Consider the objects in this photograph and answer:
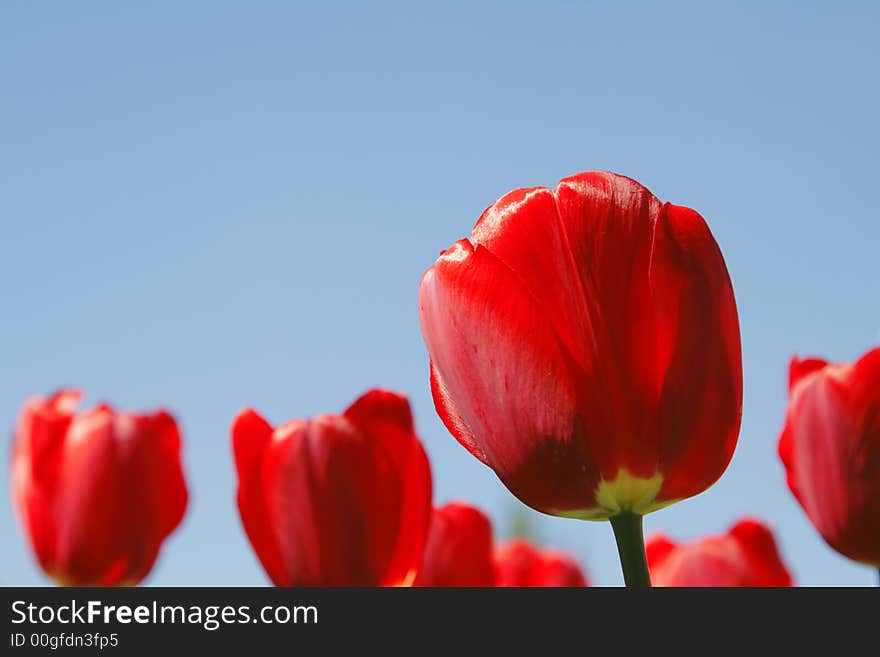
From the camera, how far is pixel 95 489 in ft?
6.72

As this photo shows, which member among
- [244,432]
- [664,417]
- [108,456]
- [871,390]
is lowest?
[664,417]

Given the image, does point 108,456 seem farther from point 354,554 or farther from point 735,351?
point 735,351

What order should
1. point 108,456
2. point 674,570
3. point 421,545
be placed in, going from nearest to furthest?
1. point 421,545
2. point 674,570
3. point 108,456

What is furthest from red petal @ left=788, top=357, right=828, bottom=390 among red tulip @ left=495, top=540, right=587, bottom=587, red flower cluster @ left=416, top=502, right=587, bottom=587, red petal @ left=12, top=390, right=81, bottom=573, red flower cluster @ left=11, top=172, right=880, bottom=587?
red petal @ left=12, top=390, right=81, bottom=573

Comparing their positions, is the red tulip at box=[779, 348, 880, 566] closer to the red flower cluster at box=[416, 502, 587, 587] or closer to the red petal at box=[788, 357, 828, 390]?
the red petal at box=[788, 357, 828, 390]

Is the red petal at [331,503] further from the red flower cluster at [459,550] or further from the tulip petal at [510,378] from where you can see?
Answer: the tulip petal at [510,378]

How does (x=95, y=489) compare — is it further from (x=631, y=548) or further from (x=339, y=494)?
(x=631, y=548)

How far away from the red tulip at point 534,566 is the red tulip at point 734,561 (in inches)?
18.4

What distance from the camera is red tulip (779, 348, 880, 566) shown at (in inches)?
36.8

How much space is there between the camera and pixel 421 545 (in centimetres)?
108

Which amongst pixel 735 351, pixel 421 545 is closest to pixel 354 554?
pixel 421 545

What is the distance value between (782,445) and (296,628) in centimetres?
56

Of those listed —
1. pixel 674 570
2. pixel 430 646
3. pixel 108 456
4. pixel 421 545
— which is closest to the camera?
pixel 430 646

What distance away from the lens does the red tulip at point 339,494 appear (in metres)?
1.11
